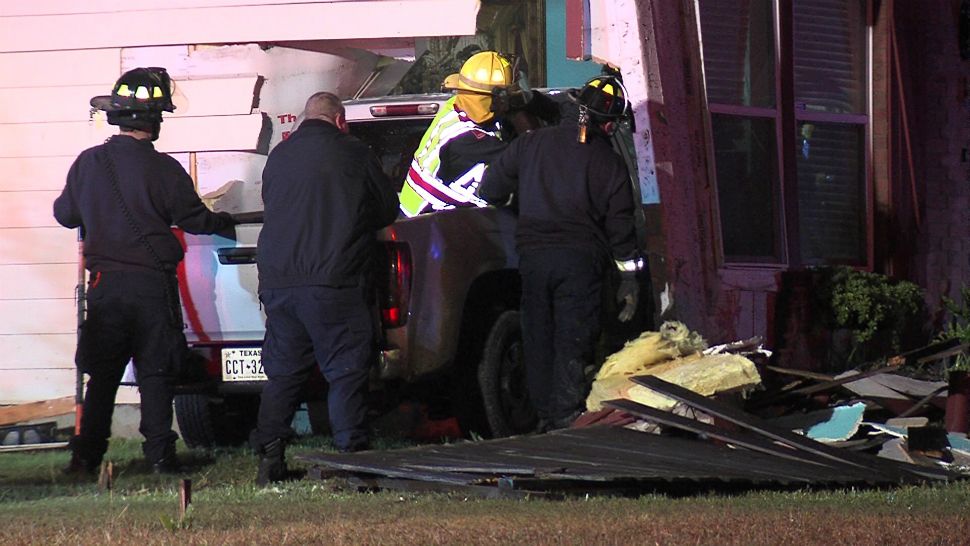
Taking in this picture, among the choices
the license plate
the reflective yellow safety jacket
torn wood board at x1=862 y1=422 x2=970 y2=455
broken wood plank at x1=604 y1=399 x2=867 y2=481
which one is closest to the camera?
broken wood plank at x1=604 y1=399 x2=867 y2=481

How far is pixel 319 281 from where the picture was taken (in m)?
8.17

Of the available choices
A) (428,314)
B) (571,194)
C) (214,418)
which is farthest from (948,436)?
(214,418)

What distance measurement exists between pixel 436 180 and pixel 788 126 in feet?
14.2

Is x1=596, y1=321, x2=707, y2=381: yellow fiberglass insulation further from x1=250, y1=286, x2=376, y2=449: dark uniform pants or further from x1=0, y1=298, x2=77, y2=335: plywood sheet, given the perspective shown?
x1=0, y1=298, x2=77, y2=335: plywood sheet

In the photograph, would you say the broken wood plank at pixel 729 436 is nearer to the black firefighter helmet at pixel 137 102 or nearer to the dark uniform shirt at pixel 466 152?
the dark uniform shirt at pixel 466 152

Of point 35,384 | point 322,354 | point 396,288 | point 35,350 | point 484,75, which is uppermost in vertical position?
point 484,75

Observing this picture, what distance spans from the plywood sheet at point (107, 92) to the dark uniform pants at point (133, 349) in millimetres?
3298

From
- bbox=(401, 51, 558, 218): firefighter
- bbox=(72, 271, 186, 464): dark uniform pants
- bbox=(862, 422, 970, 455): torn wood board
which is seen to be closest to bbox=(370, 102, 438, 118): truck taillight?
bbox=(401, 51, 558, 218): firefighter

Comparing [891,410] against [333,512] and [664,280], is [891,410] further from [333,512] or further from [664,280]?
[333,512]

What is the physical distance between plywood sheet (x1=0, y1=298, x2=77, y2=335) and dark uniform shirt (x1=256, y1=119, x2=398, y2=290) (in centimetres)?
383

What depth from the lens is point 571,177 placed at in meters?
9.34

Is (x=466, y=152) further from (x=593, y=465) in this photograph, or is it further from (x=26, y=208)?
(x=26, y=208)

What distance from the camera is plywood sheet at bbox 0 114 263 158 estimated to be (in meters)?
11.9

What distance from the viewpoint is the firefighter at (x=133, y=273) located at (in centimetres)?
866
